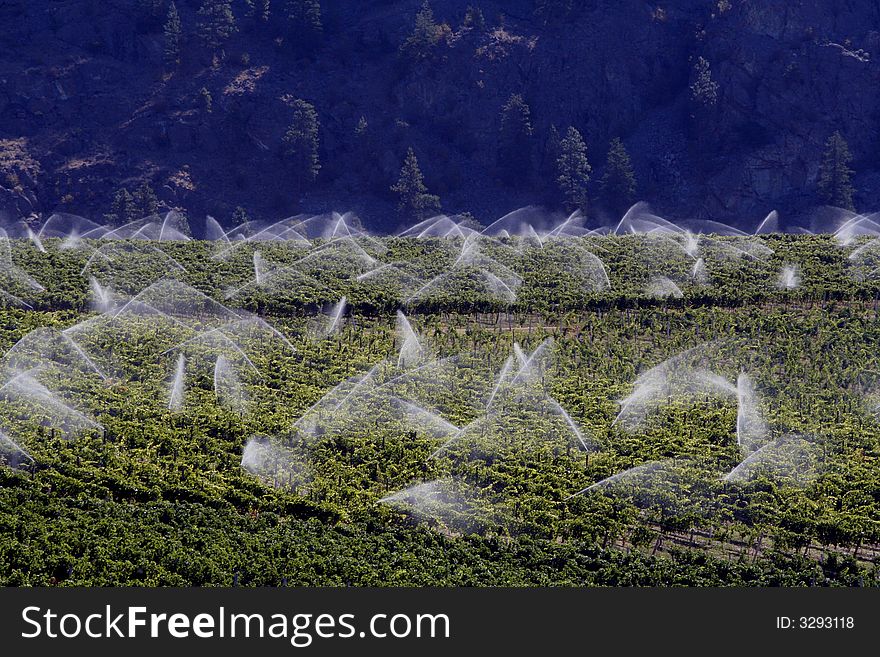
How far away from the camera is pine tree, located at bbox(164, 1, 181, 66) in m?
120

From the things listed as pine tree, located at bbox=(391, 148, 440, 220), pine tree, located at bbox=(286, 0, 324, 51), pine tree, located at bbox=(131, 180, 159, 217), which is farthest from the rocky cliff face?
pine tree, located at bbox=(131, 180, 159, 217)

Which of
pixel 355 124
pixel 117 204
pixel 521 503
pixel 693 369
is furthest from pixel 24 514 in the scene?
pixel 355 124

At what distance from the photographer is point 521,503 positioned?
104ft

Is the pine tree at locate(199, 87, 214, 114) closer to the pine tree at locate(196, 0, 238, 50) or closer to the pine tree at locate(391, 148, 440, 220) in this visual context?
the pine tree at locate(196, 0, 238, 50)

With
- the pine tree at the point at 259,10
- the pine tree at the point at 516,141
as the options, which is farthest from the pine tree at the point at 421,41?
the pine tree at the point at 259,10

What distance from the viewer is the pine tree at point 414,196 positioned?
108 metres

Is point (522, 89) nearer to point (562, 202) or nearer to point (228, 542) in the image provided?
point (562, 202)

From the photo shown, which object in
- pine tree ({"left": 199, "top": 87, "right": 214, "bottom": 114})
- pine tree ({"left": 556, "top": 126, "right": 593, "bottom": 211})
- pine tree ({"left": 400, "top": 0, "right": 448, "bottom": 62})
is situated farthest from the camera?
pine tree ({"left": 400, "top": 0, "right": 448, "bottom": 62})

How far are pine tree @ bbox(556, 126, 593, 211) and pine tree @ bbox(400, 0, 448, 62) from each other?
18364 mm

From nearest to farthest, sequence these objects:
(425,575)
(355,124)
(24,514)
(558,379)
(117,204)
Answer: (425,575) → (24,514) → (558,379) → (117,204) → (355,124)

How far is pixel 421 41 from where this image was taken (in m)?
120

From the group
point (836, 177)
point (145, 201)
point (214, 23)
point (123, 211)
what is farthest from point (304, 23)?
point (836, 177)

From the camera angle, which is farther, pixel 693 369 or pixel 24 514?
pixel 693 369

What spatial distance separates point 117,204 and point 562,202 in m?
38.7
